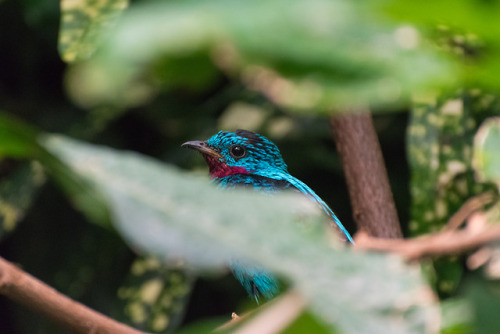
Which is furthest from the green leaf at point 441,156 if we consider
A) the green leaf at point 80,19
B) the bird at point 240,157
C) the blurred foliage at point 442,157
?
the green leaf at point 80,19

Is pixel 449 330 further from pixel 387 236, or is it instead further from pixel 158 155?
pixel 158 155

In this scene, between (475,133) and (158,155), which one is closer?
(475,133)

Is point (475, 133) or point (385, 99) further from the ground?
point (385, 99)

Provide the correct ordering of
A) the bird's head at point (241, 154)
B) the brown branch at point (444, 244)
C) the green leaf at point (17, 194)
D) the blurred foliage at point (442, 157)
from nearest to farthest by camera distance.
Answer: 1. the brown branch at point (444, 244)
2. the blurred foliage at point (442, 157)
3. the green leaf at point (17, 194)
4. the bird's head at point (241, 154)

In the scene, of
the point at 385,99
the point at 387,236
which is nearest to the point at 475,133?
the point at 387,236

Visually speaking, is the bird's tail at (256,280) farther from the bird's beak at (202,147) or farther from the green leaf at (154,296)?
the bird's beak at (202,147)

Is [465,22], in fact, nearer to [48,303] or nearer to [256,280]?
[48,303]
